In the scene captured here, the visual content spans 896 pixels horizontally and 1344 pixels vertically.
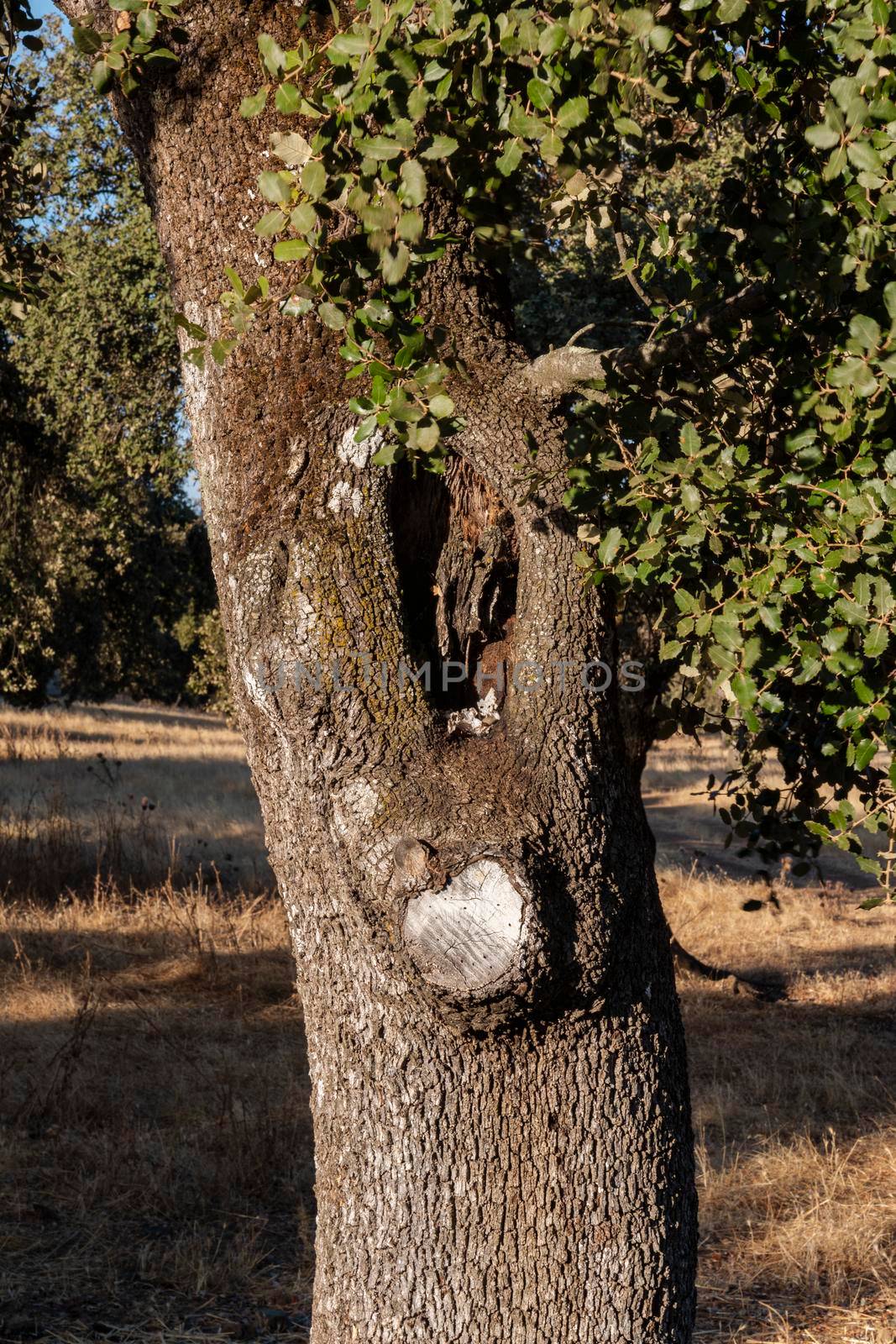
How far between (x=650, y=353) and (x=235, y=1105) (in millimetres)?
5315

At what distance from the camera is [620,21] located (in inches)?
81.1

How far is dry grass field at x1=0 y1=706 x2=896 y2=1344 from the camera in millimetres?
4797

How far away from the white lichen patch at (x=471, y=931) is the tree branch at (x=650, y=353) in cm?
122

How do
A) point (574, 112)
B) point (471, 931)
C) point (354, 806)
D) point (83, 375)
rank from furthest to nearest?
point (83, 375) < point (354, 806) < point (471, 931) < point (574, 112)

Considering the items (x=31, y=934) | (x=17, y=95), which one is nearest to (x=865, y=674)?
(x=17, y=95)

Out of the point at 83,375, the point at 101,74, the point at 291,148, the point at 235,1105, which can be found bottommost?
the point at 235,1105

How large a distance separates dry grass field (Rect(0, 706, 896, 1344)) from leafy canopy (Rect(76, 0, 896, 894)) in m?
3.20

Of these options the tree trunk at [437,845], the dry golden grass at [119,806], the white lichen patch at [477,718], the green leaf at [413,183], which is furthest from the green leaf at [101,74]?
the dry golden grass at [119,806]

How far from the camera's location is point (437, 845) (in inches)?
109

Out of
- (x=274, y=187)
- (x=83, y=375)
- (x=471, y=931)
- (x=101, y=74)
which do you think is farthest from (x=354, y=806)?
(x=83, y=375)

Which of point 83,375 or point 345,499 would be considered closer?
point 345,499

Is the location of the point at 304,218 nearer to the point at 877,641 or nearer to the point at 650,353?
the point at 650,353

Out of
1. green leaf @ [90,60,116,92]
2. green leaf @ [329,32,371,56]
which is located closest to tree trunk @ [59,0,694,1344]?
green leaf @ [90,60,116,92]

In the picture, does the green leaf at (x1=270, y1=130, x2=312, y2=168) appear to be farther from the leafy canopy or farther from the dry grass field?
the dry grass field
